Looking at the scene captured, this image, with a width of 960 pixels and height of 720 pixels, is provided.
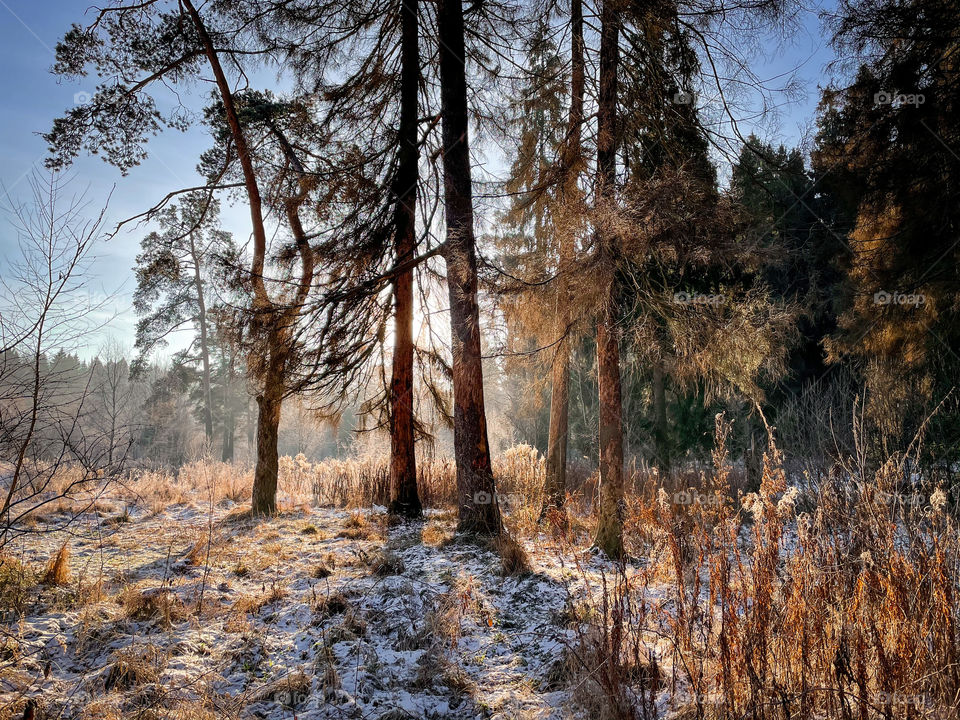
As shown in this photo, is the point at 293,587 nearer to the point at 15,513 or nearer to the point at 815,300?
the point at 15,513

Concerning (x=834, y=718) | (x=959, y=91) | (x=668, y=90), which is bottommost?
(x=834, y=718)

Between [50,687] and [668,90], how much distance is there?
7.33 metres

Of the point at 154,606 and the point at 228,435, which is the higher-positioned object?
the point at 228,435

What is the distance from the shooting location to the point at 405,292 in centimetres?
723

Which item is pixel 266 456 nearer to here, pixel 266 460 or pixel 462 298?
pixel 266 460

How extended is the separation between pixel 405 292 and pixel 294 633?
4929 mm

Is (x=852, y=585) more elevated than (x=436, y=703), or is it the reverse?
(x=852, y=585)

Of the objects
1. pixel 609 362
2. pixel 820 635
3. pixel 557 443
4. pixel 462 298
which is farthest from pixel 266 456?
pixel 820 635

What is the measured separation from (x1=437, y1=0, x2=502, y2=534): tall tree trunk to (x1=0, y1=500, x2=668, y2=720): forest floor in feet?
2.26

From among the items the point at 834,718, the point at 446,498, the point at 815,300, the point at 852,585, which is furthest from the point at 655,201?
the point at 815,300

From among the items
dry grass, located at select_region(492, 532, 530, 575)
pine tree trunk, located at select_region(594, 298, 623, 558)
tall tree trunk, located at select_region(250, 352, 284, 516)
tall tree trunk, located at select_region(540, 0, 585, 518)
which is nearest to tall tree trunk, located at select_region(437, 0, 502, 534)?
dry grass, located at select_region(492, 532, 530, 575)

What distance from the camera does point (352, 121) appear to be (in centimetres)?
714

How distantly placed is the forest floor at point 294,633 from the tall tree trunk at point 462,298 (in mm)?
688

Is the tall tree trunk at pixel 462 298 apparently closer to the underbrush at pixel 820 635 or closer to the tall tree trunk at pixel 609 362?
the tall tree trunk at pixel 609 362
